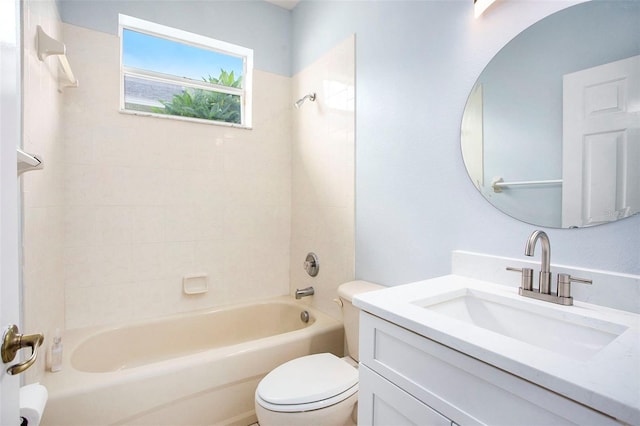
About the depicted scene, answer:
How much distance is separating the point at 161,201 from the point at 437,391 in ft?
6.48

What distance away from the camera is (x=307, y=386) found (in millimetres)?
1355

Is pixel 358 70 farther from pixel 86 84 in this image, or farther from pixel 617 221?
pixel 86 84

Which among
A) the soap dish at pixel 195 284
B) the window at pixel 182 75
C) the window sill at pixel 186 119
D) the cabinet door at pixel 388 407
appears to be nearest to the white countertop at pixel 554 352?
the cabinet door at pixel 388 407

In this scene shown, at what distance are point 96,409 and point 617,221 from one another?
6.54 ft

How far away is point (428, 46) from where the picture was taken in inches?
58.1

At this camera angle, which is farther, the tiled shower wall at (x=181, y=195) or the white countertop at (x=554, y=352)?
→ the tiled shower wall at (x=181, y=195)

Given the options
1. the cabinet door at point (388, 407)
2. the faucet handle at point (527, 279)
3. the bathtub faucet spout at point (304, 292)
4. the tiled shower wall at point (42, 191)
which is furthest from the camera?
the bathtub faucet spout at point (304, 292)

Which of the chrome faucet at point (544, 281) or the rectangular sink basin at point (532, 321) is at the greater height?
the chrome faucet at point (544, 281)

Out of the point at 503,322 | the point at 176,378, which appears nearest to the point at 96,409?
the point at 176,378

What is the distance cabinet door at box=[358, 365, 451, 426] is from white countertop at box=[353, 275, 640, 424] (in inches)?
7.2

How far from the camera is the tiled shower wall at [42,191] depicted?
115cm

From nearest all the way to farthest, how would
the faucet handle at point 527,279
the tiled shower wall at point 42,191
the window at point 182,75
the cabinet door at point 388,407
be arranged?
the cabinet door at point 388,407 → the faucet handle at point 527,279 → the tiled shower wall at point 42,191 → the window at point 182,75

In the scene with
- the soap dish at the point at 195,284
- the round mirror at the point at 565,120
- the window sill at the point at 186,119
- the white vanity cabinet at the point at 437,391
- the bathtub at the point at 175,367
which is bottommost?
the bathtub at the point at 175,367

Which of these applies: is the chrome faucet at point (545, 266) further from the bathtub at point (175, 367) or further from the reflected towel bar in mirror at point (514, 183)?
the bathtub at point (175, 367)
